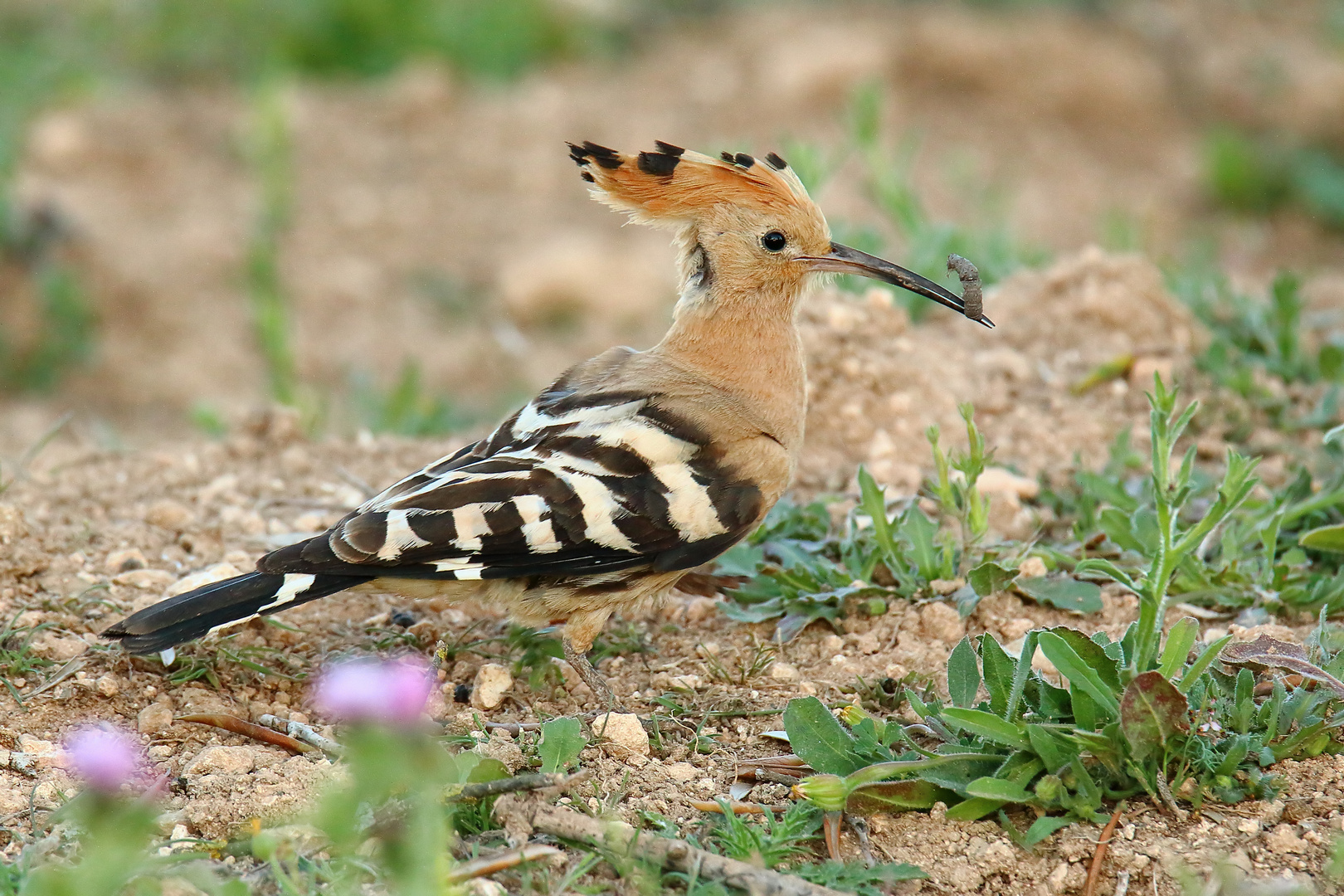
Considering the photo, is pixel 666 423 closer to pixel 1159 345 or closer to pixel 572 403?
pixel 572 403

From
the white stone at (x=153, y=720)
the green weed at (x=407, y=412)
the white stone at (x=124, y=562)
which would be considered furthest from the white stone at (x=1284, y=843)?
the green weed at (x=407, y=412)

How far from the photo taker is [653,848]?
85.4 inches

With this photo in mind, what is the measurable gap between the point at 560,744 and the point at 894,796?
565 mm

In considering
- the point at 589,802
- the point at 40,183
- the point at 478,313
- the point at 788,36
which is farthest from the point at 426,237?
the point at 589,802

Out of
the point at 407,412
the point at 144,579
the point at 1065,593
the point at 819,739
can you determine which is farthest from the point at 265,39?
the point at 819,739

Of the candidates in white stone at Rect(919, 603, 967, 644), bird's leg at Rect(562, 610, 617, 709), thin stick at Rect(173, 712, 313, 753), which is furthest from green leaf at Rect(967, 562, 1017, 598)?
thin stick at Rect(173, 712, 313, 753)

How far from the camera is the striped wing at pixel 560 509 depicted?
2670 mm

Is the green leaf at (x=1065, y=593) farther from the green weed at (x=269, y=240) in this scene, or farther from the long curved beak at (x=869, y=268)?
the green weed at (x=269, y=240)

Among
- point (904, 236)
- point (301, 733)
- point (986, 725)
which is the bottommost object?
point (986, 725)

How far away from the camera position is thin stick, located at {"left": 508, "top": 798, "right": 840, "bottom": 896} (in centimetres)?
209

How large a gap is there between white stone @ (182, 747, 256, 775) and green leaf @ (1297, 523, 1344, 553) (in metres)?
2.20

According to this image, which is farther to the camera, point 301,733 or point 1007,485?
point 1007,485

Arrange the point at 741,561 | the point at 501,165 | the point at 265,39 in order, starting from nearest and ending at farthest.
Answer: the point at 741,561
the point at 501,165
the point at 265,39

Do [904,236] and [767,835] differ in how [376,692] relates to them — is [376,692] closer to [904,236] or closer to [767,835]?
[767,835]
